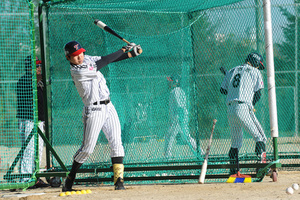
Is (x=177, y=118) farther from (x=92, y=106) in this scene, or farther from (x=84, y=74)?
(x=84, y=74)

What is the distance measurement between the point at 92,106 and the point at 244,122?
240 centimetres

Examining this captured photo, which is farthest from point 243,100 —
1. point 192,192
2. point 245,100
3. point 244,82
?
point 192,192

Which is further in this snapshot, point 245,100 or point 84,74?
point 245,100

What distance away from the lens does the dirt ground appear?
5223 millimetres

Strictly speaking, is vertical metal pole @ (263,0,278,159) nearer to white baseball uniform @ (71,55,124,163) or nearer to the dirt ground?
the dirt ground

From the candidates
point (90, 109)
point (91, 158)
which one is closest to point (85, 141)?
point (90, 109)

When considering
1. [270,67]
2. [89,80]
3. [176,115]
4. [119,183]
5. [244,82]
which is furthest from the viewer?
[176,115]

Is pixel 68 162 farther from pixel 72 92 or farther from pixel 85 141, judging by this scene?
pixel 85 141

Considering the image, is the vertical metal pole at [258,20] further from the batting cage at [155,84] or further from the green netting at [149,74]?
the green netting at [149,74]

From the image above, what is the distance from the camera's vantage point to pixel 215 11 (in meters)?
6.92

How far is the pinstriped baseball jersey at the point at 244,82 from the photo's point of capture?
6.82 metres

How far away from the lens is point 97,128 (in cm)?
589

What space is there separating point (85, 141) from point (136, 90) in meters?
1.60

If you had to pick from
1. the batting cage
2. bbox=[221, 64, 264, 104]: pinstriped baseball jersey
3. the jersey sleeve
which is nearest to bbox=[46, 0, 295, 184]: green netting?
the batting cage
